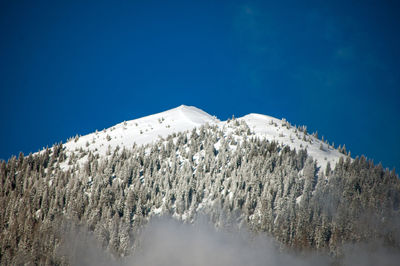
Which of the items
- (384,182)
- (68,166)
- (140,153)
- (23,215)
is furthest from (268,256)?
(68,166)

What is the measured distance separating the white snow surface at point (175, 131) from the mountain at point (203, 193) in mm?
1110

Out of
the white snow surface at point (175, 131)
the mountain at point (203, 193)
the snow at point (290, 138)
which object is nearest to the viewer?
the mountain at point (203, 193)

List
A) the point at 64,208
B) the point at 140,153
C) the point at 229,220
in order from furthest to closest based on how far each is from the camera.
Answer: the point at 140,153 → the point at 64,208 → the point at 229,220

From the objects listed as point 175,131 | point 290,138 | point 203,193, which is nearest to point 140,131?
point 175,131

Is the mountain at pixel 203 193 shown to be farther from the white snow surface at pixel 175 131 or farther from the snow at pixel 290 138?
the white snow surface at pixel 175 131

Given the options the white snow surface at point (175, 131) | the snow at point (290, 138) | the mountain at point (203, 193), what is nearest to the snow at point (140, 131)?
the white snow surface at point (175, 131)

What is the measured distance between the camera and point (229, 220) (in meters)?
102

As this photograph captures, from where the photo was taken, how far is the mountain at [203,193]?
317 feet

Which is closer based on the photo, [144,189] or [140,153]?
[144,189]

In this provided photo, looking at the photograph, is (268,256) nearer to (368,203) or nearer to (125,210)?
(368,203)

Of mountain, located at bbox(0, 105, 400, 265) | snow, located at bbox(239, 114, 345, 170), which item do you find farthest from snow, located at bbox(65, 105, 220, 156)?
snow, located at bbox(239, 114, 345, 170)

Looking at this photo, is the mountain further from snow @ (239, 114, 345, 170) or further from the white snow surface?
the white snow surface

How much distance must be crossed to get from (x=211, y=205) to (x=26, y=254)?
1950 inches

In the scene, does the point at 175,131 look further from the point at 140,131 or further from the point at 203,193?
the point at 203,193
